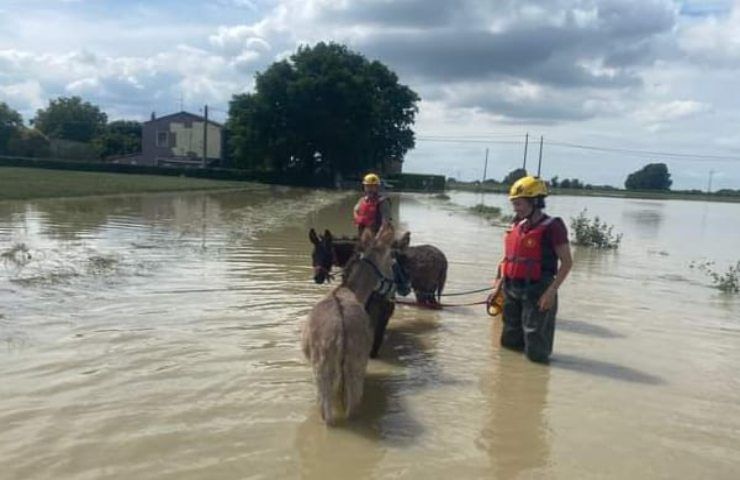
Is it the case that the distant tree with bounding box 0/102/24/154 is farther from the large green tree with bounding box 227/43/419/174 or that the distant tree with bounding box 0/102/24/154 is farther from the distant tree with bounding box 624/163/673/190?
the distant tree with bounding box 624/163/673/190

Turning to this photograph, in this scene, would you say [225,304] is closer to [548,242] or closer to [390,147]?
[548,242]

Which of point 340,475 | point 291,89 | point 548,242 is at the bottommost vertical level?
point 340,475

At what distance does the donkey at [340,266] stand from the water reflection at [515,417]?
1.40 meters

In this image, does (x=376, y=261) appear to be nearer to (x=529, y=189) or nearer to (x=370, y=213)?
Result: (x=529, y=189)

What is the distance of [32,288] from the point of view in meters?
10.4

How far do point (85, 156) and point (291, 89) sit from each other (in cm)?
3139

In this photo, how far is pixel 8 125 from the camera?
88.9 m

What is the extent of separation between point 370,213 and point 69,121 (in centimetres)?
11276

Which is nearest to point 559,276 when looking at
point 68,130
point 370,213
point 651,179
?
point 370,213

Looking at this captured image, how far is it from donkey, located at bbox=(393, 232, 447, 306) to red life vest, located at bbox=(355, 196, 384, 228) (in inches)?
28.2

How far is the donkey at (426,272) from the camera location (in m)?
11.2

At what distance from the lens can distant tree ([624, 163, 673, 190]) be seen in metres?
156

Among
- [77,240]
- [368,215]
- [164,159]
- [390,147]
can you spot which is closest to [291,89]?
[390,147]

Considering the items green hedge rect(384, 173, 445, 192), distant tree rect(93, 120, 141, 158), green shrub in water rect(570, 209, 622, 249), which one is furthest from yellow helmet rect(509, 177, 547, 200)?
distant tree rect(93, 120, 141, 158)
